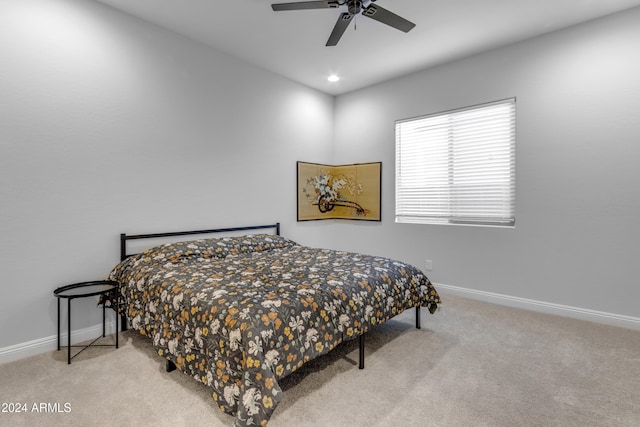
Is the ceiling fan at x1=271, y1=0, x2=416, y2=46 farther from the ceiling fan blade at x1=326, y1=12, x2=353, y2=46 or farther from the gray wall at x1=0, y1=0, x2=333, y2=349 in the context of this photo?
the gray wall at x1=0, y1=0, x2=333, y2=349

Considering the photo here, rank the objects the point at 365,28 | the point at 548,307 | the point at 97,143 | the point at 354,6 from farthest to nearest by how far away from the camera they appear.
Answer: the point at 548,307 → the point at 365,28 → the point at 97,143 → the point at 354,6

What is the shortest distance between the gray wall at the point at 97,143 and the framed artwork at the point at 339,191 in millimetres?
974

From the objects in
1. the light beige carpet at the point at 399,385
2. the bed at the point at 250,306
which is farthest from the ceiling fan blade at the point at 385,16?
the light beige carpet at the point at 399,385

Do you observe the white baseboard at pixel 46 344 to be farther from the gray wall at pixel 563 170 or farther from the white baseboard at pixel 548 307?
the gray wall at pixel 563 170

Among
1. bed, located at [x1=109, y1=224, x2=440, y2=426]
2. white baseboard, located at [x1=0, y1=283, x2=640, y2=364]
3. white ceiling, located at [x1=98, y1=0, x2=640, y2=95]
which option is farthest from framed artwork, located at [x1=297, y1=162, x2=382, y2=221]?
bed, located at [x1=109, y1=224, x2=440, y2=426]

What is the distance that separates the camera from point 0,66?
232 centimetres

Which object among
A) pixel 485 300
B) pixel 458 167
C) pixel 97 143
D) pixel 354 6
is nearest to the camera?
pixel 354 6

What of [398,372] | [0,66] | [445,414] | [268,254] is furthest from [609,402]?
[0,66]

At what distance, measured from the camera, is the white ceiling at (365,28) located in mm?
2791

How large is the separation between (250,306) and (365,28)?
2.86m

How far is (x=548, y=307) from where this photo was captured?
3316 millimetres

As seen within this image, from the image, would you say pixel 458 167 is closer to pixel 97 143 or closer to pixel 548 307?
pixel 548 307

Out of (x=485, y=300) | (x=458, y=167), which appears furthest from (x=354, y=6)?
(x=485, y=300)

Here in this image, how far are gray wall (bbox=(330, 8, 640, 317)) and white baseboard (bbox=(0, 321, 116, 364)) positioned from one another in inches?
145
